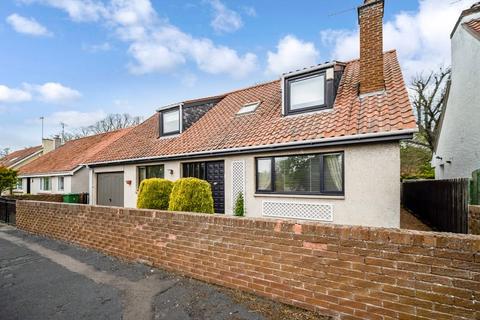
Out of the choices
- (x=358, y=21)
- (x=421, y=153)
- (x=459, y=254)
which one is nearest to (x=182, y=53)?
(x=358, y=21)

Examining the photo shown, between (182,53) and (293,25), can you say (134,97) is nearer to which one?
(182,53)

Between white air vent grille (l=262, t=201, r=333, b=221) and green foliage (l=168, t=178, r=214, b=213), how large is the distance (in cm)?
291

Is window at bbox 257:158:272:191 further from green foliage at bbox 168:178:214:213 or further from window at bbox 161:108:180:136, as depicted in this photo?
window at bbox 161:108:180:136

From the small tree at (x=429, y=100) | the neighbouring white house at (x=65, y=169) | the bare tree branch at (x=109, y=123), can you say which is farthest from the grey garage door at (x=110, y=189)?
the bare tree branch at (x=109, y=123)

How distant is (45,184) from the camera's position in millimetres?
24219

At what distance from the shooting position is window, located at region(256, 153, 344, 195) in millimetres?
7969

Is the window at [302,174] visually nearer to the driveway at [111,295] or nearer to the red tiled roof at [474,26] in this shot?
the driveway at [111,295]

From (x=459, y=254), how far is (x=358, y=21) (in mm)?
8711

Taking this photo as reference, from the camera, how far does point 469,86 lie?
10094 mm

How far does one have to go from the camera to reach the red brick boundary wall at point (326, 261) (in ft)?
9.66

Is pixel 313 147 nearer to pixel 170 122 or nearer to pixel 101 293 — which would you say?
pixel 101 293

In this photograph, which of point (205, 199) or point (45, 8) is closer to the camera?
point (205, 199)

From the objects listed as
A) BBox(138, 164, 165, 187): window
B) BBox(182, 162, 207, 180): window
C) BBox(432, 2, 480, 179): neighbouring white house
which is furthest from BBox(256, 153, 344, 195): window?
BBox(432, 2, 480, 179): neighbouring white house

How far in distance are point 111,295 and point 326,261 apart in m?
3.60
